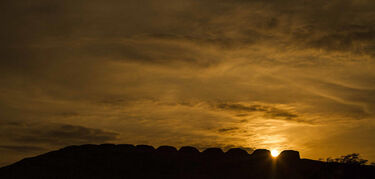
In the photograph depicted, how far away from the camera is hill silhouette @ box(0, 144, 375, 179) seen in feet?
73.8

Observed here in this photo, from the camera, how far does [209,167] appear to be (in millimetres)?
23891

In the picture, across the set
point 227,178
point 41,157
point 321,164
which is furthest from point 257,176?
point 41,157

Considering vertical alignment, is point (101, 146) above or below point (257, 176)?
above

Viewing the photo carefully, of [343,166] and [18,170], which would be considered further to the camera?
[343,166]

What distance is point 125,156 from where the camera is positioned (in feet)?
79.3

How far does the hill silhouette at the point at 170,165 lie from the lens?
22484mm

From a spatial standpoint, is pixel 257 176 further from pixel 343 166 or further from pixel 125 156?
pixel 125 156

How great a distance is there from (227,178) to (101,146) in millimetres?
6859

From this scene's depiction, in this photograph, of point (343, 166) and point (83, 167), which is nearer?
point (83, 167)

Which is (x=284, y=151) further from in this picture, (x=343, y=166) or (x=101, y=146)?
(x=101, y=146)

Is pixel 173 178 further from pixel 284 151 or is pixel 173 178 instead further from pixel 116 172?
pixel 284 151

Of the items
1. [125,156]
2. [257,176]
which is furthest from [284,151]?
[125,156]

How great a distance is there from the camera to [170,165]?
23656 mm

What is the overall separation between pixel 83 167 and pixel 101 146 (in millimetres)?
2463
